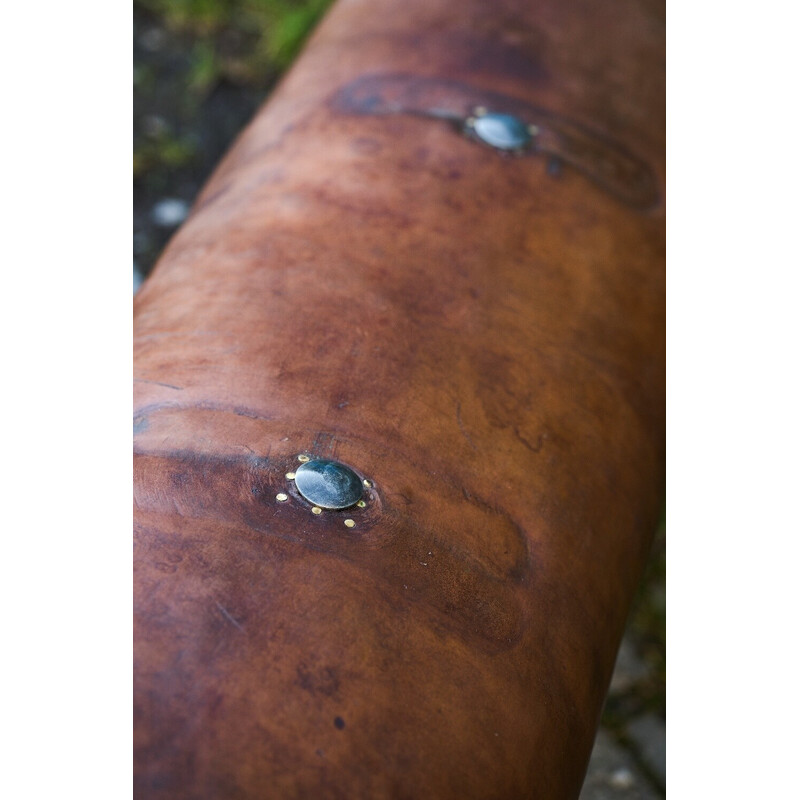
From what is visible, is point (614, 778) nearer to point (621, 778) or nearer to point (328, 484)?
point (621, 778)

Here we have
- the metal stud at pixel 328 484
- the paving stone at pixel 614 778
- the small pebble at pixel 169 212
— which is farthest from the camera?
the small pebble at pixel 169 212

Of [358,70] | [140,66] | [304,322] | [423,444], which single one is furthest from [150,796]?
[140,66]

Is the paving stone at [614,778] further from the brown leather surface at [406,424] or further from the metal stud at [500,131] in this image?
the metal stud at [500,131]

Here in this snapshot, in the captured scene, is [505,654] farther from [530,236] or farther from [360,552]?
[530,236]

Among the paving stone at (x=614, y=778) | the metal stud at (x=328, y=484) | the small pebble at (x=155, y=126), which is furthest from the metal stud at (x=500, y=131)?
the small pebble at (x=155, y=126)

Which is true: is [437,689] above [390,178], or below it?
below

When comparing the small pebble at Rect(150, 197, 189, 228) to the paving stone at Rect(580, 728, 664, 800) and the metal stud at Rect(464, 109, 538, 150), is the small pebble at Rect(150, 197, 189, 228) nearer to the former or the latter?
the metal stud at Rect(464, 109, 538, 150)
